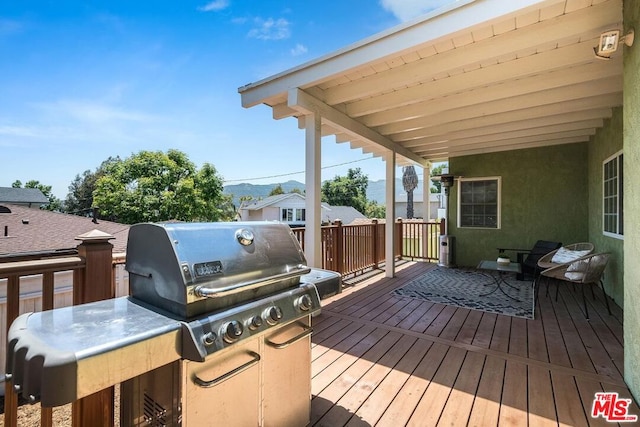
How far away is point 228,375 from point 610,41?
3070 mm

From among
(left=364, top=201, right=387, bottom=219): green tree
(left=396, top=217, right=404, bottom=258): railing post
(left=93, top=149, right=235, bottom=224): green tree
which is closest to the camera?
(left=396, top=217, right=404, bottom=258): railing post

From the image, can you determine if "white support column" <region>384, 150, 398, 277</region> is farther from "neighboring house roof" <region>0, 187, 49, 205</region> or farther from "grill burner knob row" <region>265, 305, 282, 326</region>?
"neighboring house roof" <region>0, 187, 49, 205</region>

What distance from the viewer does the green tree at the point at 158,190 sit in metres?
16.0

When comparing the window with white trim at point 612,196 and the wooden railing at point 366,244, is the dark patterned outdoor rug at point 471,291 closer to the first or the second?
the wooden railing at point 366,244

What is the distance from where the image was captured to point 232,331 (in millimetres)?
1163

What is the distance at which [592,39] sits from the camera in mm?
2439

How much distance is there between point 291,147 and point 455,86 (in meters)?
20.4

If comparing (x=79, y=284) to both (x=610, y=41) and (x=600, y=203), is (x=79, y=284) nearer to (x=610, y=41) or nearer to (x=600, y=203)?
(x=610, y=41)

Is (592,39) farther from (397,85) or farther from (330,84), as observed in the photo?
(330,84)

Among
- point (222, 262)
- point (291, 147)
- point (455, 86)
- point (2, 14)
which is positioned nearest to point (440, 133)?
point (455, 86)

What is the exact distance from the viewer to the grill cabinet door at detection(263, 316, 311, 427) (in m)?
1.43

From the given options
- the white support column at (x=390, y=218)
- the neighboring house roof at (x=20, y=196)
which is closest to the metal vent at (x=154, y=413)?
the white support column at (x=390, y=218)

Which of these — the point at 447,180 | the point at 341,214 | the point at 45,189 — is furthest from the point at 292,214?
the point at 45,189

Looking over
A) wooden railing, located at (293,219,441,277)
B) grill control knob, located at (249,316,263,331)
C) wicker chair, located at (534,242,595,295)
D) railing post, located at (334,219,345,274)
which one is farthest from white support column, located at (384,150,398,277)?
grill control knob, located at (249,316,263,331)
